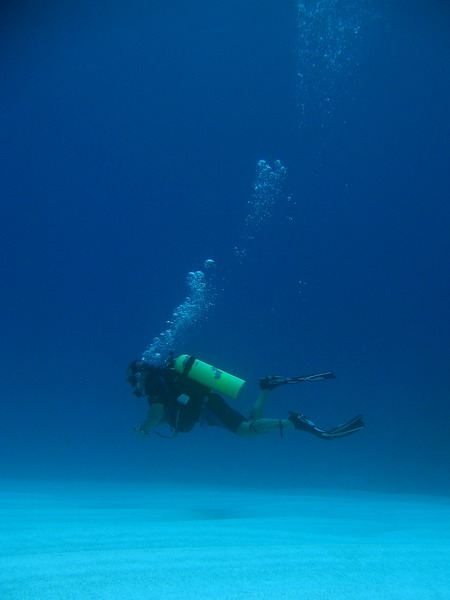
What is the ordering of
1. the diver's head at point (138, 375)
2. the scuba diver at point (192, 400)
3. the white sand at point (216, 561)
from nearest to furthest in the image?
the white sand at point (216, 561)
the scuba diver at point (192, 400)
the diver's head at point (138, 375)

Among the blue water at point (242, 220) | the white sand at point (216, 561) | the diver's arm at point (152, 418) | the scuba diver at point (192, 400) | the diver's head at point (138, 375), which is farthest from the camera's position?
the blue water at point (242, 220)

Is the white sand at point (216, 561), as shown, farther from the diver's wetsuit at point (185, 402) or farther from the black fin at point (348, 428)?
the diver's wetsuit at point (185, 402)

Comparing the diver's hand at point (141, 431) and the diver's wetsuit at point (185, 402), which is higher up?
the diver's wetsuit at point (185, 402)

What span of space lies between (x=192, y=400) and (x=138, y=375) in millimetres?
909

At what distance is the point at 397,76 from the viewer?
25.1 meters

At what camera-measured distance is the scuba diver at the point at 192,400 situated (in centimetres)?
635

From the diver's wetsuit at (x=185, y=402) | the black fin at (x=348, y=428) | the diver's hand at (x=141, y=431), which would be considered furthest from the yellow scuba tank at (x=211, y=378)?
the black fin at (x=348, y=428)

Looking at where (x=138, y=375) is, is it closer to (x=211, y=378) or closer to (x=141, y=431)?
(x=141, y=431)

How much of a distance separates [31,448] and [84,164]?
22.2 metres

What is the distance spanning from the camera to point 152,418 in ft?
20.5

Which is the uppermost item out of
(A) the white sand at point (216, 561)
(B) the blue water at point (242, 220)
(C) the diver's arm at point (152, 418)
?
(B) the blue water at point (242, 220)

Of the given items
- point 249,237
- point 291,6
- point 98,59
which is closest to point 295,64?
point 291,6

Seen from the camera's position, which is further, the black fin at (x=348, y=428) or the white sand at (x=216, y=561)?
the black fin at (x=348, y=428)

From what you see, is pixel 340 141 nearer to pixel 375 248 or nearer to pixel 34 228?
pixel 375 248
